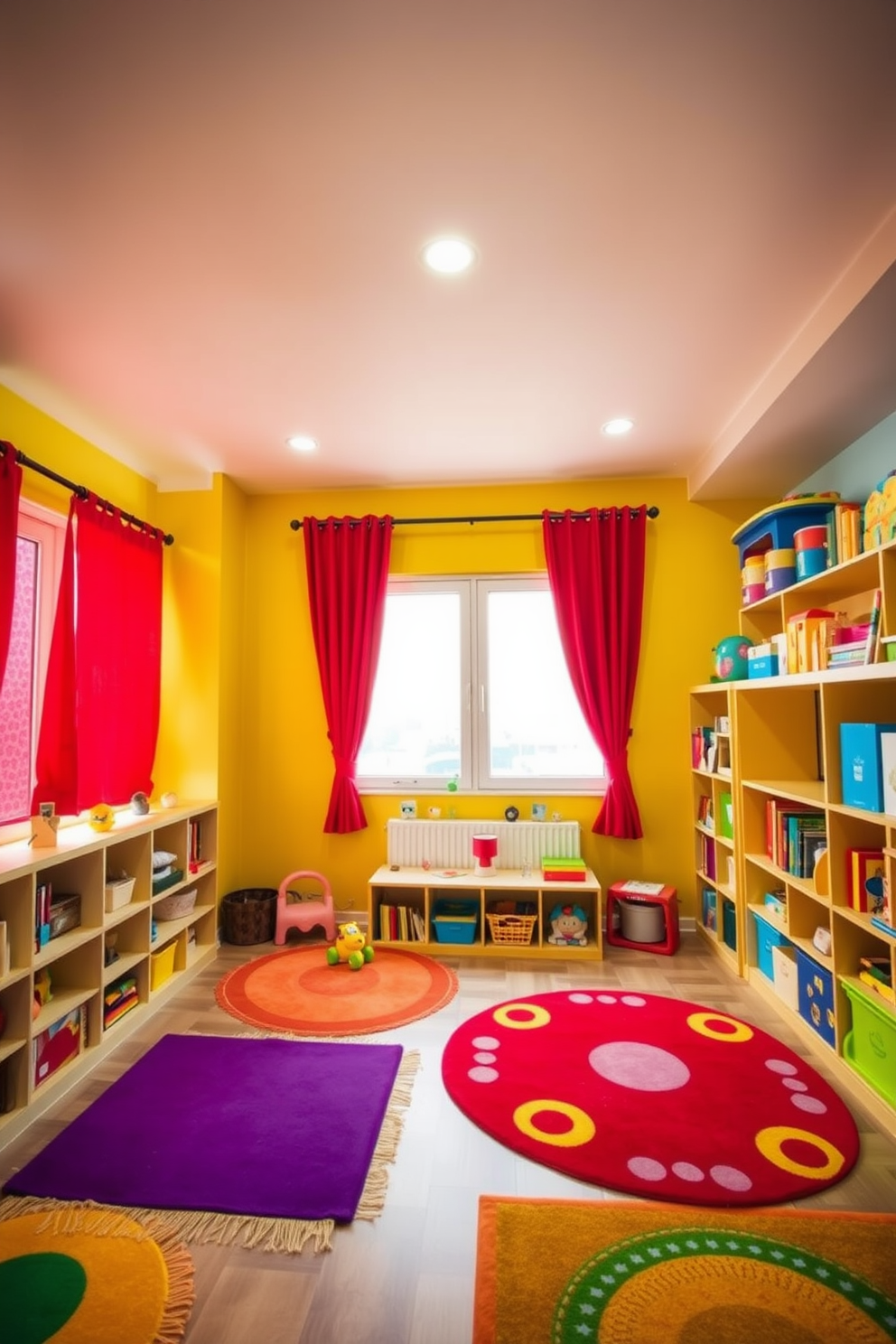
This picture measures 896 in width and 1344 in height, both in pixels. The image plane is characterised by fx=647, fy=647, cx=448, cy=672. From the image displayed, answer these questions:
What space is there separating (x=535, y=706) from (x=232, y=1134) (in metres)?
2.63

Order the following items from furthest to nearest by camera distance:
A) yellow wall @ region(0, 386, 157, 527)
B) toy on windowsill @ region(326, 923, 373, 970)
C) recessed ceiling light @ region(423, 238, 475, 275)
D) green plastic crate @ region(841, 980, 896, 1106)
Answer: toy on windowsill @ region(326, 923, 373, 970)
yellow wall @ region(0, 386, 157, 527)
green plastic crate @ region(841, 980, 896, 1106)
recessed ceiling light @ region(423, 238, 475, 275)

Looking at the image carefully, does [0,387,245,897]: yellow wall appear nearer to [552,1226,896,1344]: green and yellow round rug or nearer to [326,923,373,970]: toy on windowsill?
[326,923,373,970]: toy on windowsill

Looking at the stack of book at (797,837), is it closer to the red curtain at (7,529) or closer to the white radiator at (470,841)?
the white radiator at (470,841)

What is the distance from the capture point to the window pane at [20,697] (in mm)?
2818

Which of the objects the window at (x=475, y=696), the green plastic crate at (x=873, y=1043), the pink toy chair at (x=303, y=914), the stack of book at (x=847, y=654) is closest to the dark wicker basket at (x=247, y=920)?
the pink toy chair at (x=303, y=914)

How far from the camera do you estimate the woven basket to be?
3.51 meters

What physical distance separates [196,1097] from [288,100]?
2.93 meters

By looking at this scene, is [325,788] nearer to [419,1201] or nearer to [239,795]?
[239,795]

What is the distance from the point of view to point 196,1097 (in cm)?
224

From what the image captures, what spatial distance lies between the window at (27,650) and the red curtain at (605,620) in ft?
8.56

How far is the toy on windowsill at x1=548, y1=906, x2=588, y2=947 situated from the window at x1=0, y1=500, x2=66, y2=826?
2.68m

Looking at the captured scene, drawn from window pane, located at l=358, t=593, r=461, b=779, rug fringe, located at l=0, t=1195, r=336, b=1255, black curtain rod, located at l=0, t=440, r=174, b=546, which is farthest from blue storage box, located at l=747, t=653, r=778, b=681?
black curtain rod, located at l=0, t=440, r=174, b=546

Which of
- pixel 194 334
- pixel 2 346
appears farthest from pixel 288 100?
pixel 2 346

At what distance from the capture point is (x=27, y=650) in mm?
2955
